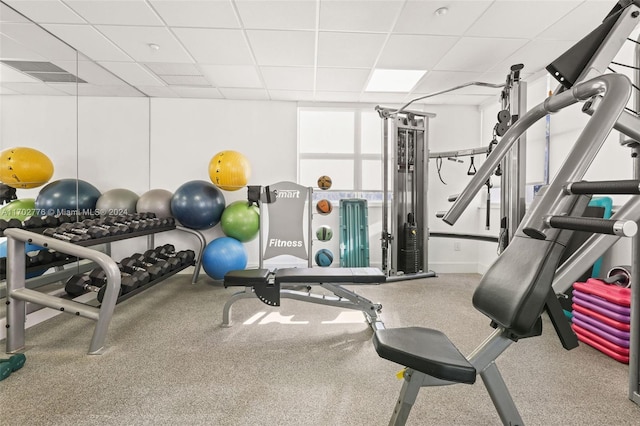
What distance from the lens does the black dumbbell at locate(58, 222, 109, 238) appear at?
8.19 ft

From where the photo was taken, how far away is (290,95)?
4.32 meters

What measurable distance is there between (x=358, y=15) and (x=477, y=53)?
1.37 metres

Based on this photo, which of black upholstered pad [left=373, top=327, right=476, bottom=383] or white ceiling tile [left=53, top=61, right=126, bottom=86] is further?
white ceiling tile [left=53, top=61, right=126, bottom=86]

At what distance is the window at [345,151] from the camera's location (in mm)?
4766

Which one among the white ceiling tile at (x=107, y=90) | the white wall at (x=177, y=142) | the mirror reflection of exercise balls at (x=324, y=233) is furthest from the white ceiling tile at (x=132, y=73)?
the mirror reflection of exercise balls at (x=324, y=233)

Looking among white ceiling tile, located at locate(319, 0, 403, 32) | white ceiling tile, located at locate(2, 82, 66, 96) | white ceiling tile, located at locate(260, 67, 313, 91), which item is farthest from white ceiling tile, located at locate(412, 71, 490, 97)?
white ceiling tile, located at locate(2, 82, 66, 96)

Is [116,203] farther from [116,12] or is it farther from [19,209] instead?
[116,12]

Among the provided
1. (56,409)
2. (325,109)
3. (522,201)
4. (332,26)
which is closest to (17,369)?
(56,409)

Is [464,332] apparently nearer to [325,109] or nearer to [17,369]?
[17,369]

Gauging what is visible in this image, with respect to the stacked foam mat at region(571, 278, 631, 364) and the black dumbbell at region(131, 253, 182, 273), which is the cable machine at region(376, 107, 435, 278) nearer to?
the stacked foam mat at region(571, 278, 631, 364)

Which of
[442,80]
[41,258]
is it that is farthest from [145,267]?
[442,80]

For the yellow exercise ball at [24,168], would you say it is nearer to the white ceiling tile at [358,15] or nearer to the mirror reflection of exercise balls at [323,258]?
the white ceiling tile at [358,15]

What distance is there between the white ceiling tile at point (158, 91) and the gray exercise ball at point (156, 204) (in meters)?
1.34

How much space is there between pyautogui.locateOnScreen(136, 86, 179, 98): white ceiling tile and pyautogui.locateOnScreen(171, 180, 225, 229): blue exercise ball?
1.34 m
